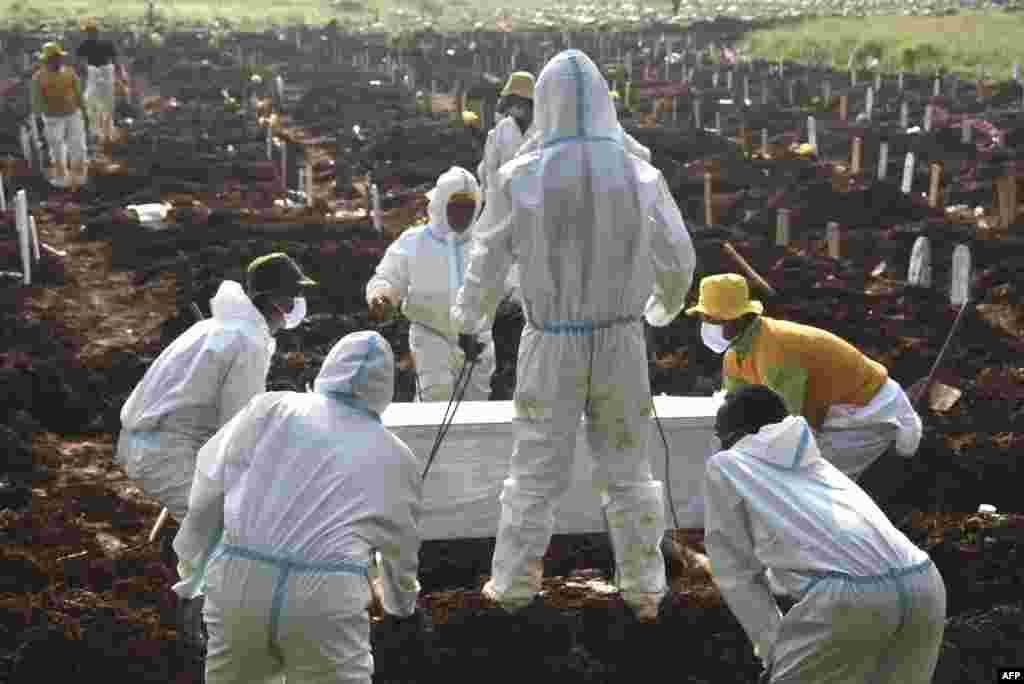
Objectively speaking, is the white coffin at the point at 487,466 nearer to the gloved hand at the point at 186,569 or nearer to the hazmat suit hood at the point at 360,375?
the gloved hand at the point at 186,569

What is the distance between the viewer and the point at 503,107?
9734 millimetres

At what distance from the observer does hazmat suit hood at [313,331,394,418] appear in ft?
15.0

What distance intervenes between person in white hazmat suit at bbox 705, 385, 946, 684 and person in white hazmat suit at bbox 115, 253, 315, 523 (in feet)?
6.38

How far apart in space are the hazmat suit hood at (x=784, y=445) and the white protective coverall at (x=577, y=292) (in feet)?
4.68

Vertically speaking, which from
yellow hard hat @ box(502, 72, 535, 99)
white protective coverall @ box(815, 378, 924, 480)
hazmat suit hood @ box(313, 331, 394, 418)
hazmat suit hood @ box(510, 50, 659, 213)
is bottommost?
white protective coverall @ box(815, 378, 924, 480)

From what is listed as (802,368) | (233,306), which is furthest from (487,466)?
(233,306)

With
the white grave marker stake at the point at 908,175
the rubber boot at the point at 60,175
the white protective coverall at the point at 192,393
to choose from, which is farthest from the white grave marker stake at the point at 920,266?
the rubber boot at the point at 60,175

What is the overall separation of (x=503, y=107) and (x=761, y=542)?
5.72m

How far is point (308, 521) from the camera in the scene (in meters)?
4.38

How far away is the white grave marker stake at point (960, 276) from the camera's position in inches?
447

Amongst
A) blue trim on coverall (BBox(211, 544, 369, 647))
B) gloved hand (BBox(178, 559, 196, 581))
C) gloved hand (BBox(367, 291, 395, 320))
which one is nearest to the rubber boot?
gloved hand (BBox(367, 291, 395, 320))

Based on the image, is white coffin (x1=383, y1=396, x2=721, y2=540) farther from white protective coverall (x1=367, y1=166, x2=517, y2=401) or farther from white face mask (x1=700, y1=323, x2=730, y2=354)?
white protective coverall (x1=367, y1=166, x2=517, y2=401)

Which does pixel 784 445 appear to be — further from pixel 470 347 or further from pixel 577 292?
pixel 470 347

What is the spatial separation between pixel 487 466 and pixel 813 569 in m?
2.91
